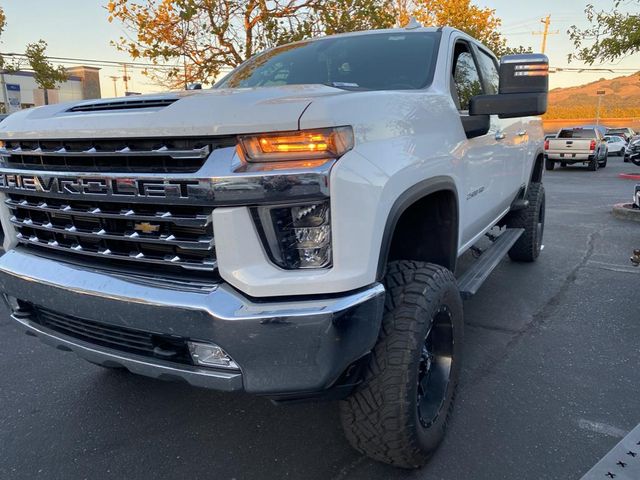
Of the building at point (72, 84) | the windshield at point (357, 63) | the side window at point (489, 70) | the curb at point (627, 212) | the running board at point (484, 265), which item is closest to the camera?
the windshield at point (357, 63)

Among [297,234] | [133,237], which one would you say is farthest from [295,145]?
[133,237]

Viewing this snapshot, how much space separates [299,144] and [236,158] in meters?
0.22

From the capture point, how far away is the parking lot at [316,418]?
7.98 ft

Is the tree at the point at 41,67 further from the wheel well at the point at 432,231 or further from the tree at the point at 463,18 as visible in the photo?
the wheel well at the point at 432,231

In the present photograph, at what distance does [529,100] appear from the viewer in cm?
266

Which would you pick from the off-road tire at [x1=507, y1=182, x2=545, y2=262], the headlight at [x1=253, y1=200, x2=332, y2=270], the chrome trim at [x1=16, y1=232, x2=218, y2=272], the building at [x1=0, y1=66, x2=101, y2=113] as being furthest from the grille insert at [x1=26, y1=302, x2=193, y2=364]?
the building at [x1=0, y1=66, x2=101, y2=113]

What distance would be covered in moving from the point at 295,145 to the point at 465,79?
85.3 inches

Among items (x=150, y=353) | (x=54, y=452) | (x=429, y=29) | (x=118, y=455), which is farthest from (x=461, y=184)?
(x=54, y=452)

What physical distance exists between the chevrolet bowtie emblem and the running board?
176 centimetres

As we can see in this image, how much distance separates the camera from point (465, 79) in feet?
11.6

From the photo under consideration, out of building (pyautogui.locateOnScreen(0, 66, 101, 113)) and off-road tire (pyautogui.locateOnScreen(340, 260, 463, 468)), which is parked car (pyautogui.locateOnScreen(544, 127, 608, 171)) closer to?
off-road tire (pyautogui.locateOnScreen(340, 260, 463, 468))

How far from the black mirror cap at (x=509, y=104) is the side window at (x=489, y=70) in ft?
4.52

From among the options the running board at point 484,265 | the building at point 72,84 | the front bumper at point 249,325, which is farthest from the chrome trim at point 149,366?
the building at point 72,84

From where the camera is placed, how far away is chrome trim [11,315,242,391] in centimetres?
189
